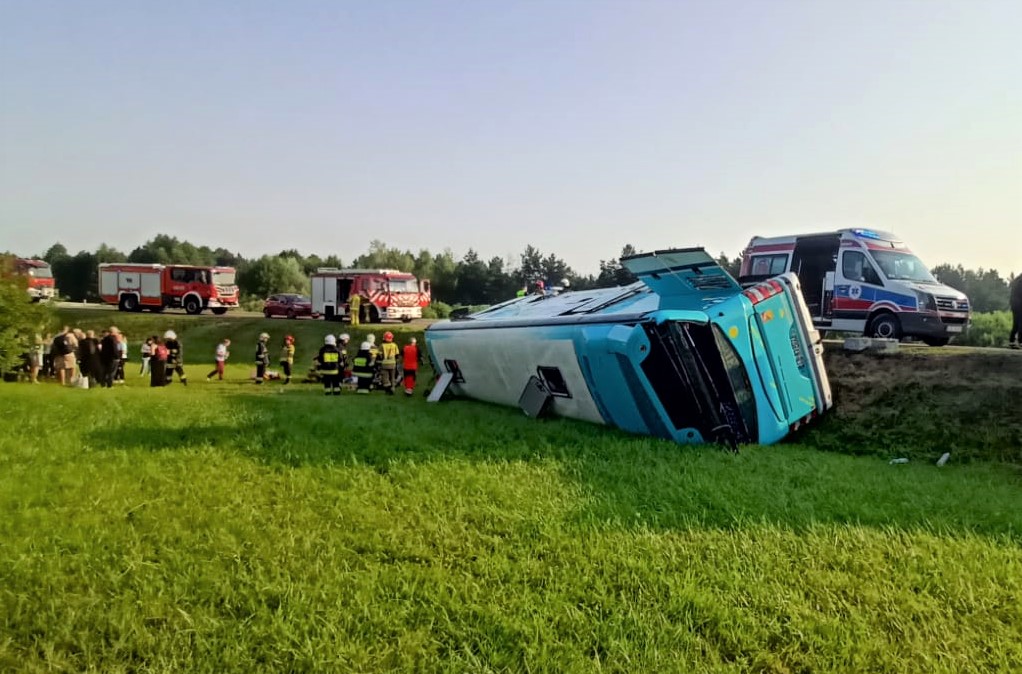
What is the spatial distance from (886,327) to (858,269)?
132cm

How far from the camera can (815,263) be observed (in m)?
14.9

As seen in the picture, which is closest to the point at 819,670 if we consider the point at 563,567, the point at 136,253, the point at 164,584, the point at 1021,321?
the point at 563,567

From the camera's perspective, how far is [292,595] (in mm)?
3594

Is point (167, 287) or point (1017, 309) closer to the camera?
point (1017, 309)

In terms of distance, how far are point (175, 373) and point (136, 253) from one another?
71.4m

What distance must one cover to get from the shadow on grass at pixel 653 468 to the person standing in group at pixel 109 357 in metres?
9.39

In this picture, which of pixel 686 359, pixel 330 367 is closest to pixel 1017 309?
pixel 686 359

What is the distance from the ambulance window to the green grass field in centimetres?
939

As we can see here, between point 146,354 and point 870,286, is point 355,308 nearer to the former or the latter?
point 146,354

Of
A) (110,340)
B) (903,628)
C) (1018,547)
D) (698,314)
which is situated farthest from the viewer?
(110,340)

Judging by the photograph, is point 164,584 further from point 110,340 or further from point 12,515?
point 110,340

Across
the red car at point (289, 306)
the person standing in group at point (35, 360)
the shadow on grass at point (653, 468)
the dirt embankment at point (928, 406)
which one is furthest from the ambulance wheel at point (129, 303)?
the dirt embankment at point (928, 406)

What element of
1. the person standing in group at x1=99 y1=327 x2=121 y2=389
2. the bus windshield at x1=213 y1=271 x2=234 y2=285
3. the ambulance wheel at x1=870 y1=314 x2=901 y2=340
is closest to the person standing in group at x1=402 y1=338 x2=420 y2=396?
the person standing in group at x1=99 y1=327 x2=121 y2=389

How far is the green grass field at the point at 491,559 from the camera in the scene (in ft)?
10.5
